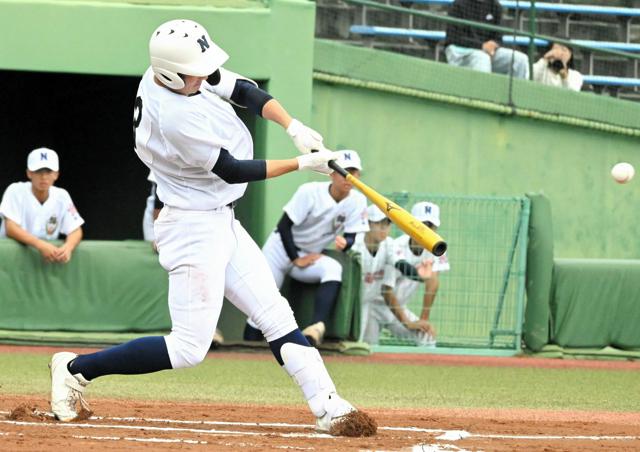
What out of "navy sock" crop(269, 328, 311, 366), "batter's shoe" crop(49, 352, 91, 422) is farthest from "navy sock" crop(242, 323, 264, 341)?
"navy sock" crop(269, 328, 311, 366)

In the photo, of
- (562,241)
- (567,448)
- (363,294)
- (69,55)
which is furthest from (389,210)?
(562,241)

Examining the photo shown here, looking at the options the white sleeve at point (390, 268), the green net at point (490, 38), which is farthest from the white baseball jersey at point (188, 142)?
the green net at point (490, 38)

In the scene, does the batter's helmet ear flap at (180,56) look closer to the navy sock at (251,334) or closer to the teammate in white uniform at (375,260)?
the teammate in white uniform at (375,260)

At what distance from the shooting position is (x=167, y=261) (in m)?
5.52

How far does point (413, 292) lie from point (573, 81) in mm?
4229

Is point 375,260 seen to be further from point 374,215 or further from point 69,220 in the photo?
point 69,220

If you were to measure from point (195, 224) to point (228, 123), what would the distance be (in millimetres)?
475

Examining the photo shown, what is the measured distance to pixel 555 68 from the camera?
13406mm

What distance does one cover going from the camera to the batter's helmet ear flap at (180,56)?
5273 mm

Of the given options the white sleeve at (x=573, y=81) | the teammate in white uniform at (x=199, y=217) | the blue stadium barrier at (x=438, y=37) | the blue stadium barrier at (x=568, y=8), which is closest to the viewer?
the teammate in white uniform at (x=199, y=217)

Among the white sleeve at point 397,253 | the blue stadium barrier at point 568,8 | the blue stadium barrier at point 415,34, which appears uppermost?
the blue stadium barrier at point 568,8

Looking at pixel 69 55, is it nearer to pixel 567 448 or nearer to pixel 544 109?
pixel 544 109

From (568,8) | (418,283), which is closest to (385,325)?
(418,283)

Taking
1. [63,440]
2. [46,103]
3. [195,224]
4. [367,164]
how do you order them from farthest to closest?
[46,103]
[367,164]
[195,224]
[63,440]
